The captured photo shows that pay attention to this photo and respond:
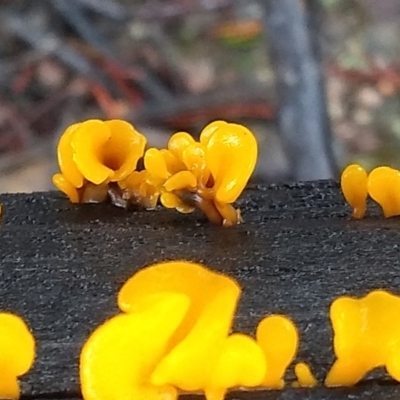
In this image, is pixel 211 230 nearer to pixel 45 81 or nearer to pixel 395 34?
pixel 45 81

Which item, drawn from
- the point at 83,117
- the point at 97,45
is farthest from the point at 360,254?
the point at 97,45

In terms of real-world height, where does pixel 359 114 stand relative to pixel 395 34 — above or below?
below

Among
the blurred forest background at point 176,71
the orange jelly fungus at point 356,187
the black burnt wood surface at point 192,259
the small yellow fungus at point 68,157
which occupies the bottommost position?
the blurred forest background at point 176,71

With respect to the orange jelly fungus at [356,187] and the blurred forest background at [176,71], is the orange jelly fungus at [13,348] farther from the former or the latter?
the blurred forest background at [176,71]

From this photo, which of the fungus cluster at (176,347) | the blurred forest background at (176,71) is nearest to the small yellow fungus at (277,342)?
the fungus cluster at (176,347)

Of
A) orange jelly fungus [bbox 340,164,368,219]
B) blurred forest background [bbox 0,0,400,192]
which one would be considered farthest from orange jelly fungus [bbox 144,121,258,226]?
blurred forest background [bbox 0,0,400,192]

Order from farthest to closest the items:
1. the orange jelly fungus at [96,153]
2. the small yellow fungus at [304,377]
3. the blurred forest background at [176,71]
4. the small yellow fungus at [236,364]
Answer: the blurred forest background at [176,71] → the orange jelly fungus at [96,153] → the small yellow fungus at [304,377] → the small yellow fungus at [236,364]

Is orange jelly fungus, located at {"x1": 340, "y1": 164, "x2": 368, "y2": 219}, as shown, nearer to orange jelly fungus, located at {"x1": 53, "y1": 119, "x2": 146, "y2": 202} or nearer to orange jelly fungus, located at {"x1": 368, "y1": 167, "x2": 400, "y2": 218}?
orange jelly fungus, located at {"x1": 368, "y1": 167, "x2": 400, "y2": 218}
